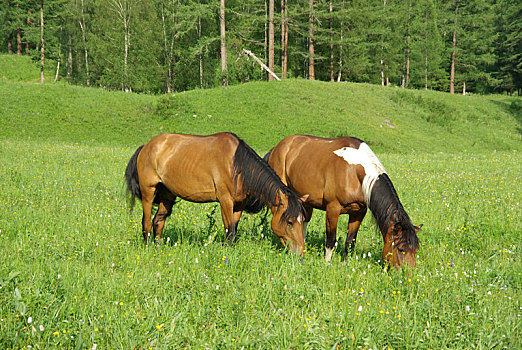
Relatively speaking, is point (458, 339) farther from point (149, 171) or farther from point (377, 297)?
point (149, 171)

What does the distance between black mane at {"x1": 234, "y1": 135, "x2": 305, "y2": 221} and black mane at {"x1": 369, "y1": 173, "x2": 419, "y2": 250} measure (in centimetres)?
114

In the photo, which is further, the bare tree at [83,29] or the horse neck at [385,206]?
the bare tree at [83,29]

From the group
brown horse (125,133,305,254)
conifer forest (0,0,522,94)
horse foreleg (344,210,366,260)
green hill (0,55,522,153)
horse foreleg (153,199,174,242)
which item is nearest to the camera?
brown horse (125,133,305,254)

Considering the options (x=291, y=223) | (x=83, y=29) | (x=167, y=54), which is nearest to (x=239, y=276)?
(x=291, y=223)

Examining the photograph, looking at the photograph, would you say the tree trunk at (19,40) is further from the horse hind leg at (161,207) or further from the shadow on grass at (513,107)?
the shadow on grass at (513,107)

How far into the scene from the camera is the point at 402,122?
29.2 m

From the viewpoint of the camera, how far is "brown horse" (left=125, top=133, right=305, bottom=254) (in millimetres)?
5863

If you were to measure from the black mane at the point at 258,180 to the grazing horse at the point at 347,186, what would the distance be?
0.67 metres

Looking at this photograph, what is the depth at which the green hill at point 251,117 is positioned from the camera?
24391mm

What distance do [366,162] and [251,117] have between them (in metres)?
21.0

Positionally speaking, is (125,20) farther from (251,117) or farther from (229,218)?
(229,218)

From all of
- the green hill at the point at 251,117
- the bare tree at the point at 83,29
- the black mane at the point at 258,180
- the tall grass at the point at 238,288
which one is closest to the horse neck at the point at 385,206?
the tall grass at the point at 238,288

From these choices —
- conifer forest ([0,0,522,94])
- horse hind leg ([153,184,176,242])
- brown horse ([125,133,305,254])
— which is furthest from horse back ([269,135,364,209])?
conifer forest ([0,0,522,94])

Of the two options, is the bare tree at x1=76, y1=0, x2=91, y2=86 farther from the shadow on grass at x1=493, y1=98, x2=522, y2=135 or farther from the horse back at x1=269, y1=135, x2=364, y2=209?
the shadow on grass at x1=493, y1=98, x2=522, y2=135
